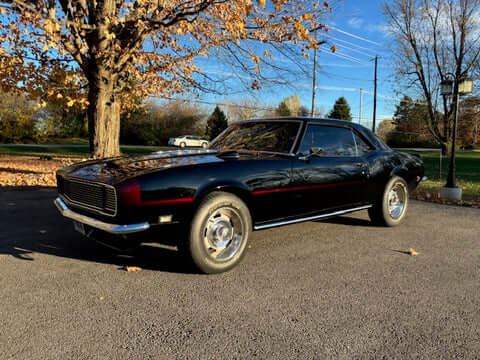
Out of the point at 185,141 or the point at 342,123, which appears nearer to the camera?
the point at 342,123

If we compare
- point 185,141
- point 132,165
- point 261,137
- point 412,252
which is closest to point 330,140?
point 261,137

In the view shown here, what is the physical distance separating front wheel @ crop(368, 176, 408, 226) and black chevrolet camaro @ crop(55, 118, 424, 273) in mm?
21

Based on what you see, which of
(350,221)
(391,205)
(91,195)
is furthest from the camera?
(350,221)

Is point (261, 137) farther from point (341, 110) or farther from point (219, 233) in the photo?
point (341, 110)

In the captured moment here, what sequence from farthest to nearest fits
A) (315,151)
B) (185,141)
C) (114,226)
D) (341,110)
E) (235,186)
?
1. (341,110)
2. (185,141)
3. (315,151)
4. (235,186)
5. (114,226)

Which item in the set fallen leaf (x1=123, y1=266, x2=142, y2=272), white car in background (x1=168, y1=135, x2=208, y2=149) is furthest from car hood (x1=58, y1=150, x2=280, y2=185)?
white car in background (x1=168, y1=135, x2=208, y2=149)

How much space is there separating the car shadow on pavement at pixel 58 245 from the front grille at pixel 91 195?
448 mm

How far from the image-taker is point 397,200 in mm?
5453

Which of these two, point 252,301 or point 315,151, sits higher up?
point 315,151

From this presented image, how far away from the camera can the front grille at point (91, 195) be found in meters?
3.08

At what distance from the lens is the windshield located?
4215mm

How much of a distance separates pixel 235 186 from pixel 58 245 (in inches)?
89.1

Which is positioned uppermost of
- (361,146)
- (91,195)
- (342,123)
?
(342,123)

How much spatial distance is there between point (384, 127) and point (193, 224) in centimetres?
8047
